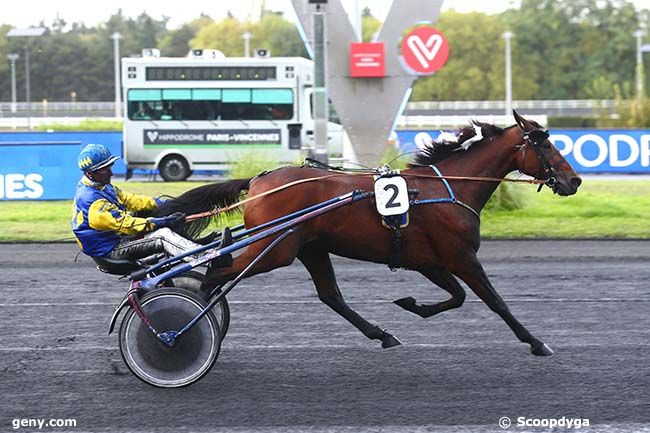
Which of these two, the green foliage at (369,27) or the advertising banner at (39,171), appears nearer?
the advertising banner at (39,171)

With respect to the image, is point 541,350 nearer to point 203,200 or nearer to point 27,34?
point 203,200

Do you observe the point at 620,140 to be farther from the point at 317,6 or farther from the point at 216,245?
the point at 216,245

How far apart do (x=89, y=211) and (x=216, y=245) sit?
815 millimetres

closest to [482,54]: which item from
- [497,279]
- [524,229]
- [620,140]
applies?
[620,140]

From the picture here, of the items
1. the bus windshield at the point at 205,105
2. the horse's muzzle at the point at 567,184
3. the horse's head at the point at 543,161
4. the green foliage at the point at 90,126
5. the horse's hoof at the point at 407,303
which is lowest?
the horse's hoof at the point at 407,303

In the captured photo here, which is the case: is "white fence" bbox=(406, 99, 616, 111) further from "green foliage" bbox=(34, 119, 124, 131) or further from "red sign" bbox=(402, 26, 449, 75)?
"red sign" bbox=(402, 26, 449, 75)

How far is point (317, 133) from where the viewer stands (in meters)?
14.0

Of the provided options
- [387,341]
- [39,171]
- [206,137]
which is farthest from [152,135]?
[387,341]

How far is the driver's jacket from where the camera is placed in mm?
6242

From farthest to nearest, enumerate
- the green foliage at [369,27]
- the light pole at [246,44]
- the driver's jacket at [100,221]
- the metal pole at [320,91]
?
the green foliage at [369,27] → the light pole at [246,44] → the metal pole at [320,91] → the driver's jacket at [100,221]

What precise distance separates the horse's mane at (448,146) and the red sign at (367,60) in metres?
9.17

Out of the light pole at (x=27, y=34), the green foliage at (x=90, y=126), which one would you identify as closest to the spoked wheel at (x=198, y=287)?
the light pole at (x=27, y=34)

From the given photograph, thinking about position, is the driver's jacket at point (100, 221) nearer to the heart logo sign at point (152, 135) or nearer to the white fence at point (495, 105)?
the heart logo sign at point (152, 135)

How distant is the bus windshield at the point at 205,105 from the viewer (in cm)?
2372
